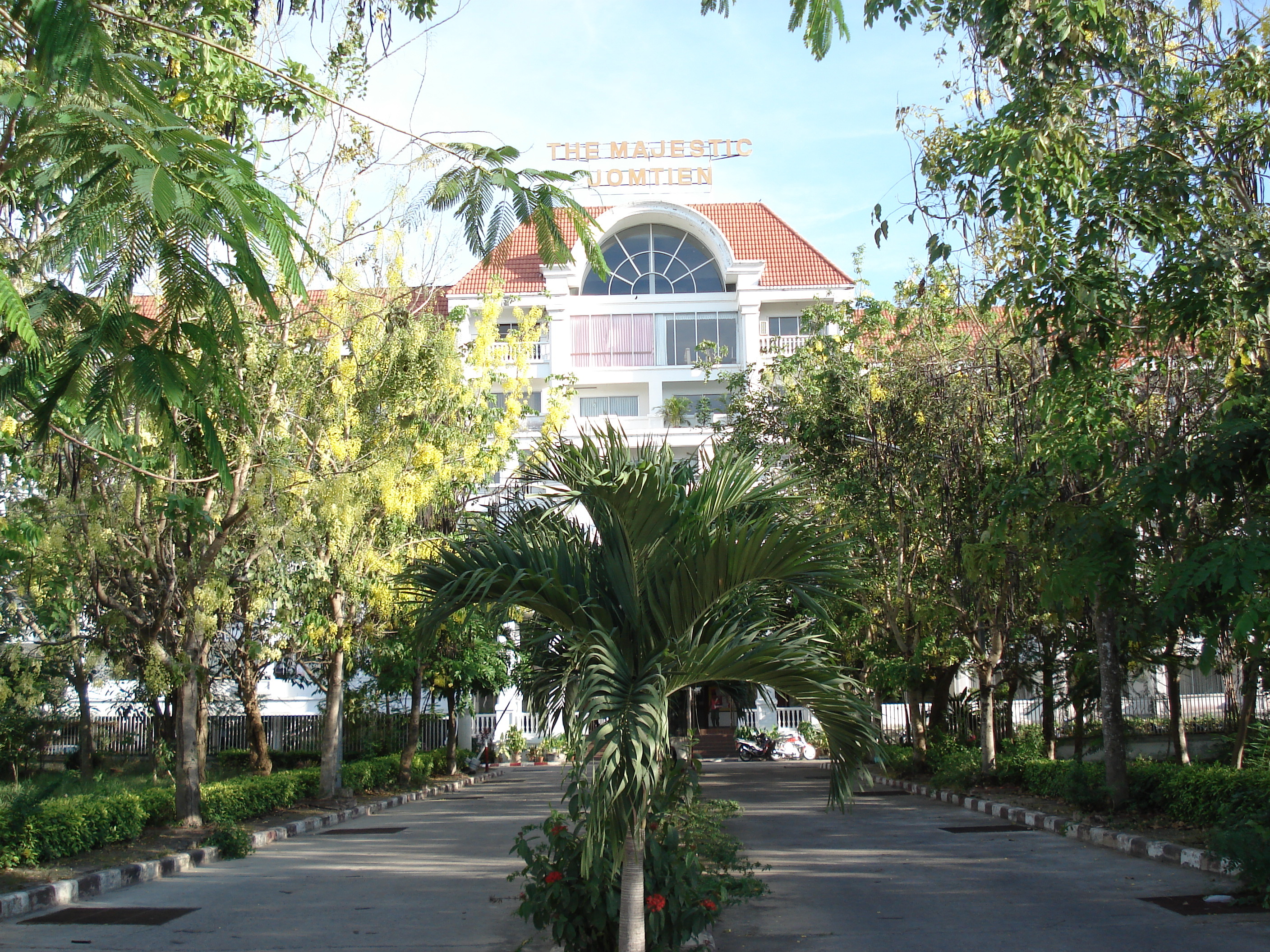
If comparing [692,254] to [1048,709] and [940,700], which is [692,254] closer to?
[940,700]

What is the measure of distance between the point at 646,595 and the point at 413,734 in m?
18.3

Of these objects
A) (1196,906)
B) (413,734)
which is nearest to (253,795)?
(413,734)

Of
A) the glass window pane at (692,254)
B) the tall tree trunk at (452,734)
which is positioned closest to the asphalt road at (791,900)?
the tall tree trunk at (452,734)

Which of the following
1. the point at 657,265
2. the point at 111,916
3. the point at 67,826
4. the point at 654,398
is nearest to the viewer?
the point at 111,916

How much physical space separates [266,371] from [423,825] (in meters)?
8.17

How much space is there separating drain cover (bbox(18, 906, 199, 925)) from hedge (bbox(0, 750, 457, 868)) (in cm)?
143

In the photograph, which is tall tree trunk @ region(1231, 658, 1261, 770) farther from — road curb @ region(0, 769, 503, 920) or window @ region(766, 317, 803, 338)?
window @ region(766, 317, 803, 338)

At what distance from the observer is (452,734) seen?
2731 cm

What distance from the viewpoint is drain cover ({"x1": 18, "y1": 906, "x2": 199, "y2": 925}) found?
354 inches

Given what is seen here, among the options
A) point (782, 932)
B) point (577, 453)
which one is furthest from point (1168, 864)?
point (577, 453)

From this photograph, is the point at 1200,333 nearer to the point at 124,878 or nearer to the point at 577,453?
the point at 577,453

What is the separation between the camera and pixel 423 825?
17.0 meters

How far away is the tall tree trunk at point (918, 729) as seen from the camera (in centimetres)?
2270

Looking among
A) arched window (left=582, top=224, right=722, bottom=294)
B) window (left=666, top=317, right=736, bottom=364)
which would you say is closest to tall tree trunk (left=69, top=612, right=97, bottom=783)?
window (left=666, top=317, right=736, bottom=364)
